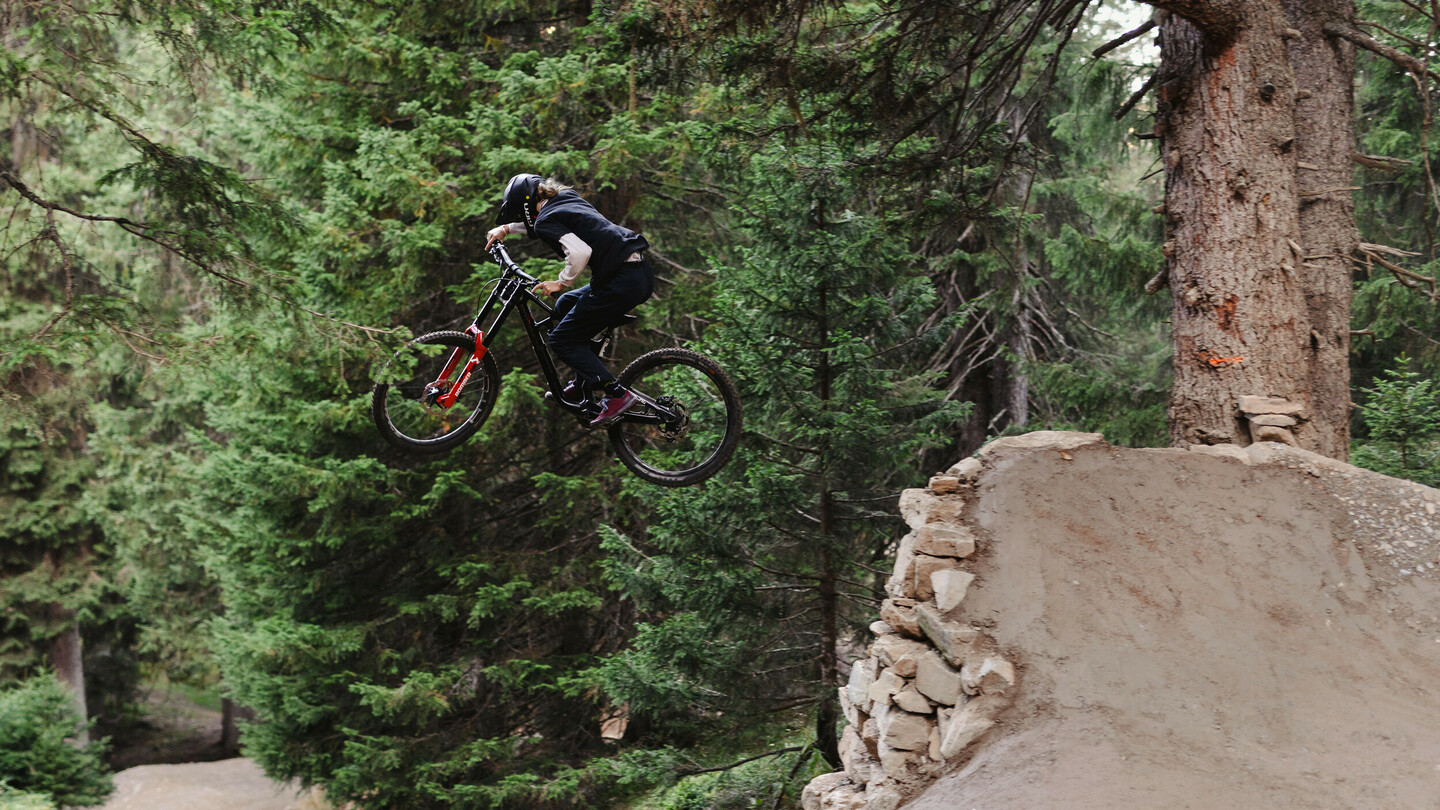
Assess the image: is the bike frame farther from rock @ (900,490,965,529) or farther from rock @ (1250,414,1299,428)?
rock @ (1250,414,1299,428)

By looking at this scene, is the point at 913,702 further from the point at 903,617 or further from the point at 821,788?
the point at 821,788

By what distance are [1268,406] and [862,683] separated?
127 inches

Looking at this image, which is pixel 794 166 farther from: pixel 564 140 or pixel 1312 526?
pixel 1312 526

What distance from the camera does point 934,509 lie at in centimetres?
631

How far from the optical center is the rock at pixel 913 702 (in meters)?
5.71

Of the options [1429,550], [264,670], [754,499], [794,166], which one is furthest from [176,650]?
[1429,550]

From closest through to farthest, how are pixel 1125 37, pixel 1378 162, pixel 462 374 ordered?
pixel 462 374
pixel 1378 162
pixel 1125 37

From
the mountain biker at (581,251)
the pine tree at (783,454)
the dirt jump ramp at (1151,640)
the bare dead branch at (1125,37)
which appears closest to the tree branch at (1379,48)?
the bare dead branch at (1125,37)

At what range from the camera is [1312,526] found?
5.94m

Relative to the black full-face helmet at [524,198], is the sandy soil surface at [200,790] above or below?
below

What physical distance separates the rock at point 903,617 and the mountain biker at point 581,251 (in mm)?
2380

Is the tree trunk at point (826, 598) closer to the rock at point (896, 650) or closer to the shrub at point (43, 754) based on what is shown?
the rock at point (896, 650)

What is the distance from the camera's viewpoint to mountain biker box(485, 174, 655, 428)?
5.47 m

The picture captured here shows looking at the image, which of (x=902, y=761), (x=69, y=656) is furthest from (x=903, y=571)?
(x=69, y=656)
